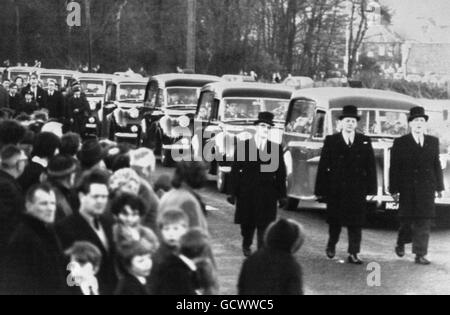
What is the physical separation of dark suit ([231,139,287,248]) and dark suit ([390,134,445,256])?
47.3 inches

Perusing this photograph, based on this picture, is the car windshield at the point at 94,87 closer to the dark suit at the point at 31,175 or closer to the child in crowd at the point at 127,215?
the dark suit at the point at 31,175

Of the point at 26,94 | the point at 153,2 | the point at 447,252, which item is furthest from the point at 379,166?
the point at 153,2

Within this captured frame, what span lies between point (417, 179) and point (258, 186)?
5.26ft

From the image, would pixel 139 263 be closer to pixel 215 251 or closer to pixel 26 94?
pixel 215 251

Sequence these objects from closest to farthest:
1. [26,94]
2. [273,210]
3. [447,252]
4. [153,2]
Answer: [273,210] → [447,252] → [26,94] → [153,2]

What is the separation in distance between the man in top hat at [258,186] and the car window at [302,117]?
399cm

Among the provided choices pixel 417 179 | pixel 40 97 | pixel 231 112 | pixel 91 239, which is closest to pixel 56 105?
pixel 40 97

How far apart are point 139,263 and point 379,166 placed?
8679 millimetres

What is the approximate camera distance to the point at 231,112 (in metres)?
18.7

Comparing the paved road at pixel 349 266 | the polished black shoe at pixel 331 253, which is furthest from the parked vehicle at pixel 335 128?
the polished black shoe at pixel 331 253

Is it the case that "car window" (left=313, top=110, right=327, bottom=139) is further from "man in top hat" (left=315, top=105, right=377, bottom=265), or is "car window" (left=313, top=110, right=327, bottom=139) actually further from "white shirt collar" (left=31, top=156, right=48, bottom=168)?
"white shirt collar" (left=31, top=156, right=48, bottom=168)

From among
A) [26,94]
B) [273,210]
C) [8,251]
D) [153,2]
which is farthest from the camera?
[153,2]

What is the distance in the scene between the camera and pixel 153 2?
55969mm

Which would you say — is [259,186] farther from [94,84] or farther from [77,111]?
[94,84]
